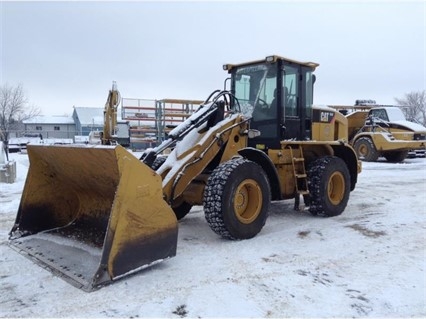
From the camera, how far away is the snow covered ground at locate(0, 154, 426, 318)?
3.20 meters

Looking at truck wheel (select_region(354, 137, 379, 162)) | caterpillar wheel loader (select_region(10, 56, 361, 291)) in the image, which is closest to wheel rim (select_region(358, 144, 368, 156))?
truck wheel (select_region(354, 137, 379, 162))

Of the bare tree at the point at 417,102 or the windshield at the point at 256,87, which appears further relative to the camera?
the bare tree at the point at 417,102

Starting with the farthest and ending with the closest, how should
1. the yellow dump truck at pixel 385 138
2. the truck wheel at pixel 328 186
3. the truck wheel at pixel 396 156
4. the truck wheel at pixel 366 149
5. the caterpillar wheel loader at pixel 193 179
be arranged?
the truck wheel at pixel 396 156 < the truck wheel at pixel 366 149 < the yellow dump truck at pixel 385 138 < the truck wheel at pixel 328 186 < the caterpillar wheel loader at pixel 193 179

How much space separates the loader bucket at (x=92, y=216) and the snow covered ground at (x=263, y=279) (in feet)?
0.51

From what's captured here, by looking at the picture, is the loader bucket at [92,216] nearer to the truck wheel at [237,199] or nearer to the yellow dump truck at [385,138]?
the truck wheel at [237,199]

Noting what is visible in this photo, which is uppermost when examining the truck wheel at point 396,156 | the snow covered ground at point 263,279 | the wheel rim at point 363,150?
the wheel rim at point 363,150

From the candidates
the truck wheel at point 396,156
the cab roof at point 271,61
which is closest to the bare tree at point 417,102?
the truck wheel at point 396,156

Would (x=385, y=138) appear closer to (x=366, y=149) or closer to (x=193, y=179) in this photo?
(x=366, y=149)

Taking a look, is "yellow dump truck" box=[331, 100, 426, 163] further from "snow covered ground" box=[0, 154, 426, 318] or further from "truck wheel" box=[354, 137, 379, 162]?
"snow covered ground" box=[0, 154, 426, 318]

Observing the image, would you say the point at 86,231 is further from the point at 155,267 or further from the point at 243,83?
the point at 243,83

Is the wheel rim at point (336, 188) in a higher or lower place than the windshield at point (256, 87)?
lower

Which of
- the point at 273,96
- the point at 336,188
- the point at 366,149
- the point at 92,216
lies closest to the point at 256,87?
the point at 273,96

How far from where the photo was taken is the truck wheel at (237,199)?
182 inches

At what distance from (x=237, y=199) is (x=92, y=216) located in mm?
1700
